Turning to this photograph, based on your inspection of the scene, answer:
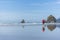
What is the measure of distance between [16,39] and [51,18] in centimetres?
782

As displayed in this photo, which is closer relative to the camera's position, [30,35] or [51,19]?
[30,35]

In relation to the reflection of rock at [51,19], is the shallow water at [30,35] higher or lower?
lower

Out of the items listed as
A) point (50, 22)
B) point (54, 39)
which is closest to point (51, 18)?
point (50, 22)

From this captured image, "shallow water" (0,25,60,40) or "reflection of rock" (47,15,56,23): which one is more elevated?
"reflection of rock" (47,15,56,23)

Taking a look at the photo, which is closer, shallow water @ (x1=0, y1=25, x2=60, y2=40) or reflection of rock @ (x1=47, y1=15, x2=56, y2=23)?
shallow water @ (x1=0, y1=25, x2=60, y2=40)

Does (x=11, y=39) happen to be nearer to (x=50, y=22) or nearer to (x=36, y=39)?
(x=36, y=39)

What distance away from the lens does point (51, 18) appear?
12523 millimetres

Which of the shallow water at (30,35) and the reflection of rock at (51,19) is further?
the reflection of rock at (51,19)

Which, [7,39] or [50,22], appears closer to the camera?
[7,39]

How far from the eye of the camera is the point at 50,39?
16.1 feet

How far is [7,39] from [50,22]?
7966mm

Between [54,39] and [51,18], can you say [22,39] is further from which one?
[51,18]

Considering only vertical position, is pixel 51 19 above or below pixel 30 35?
above

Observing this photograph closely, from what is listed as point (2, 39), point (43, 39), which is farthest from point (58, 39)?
point (2, 39)
